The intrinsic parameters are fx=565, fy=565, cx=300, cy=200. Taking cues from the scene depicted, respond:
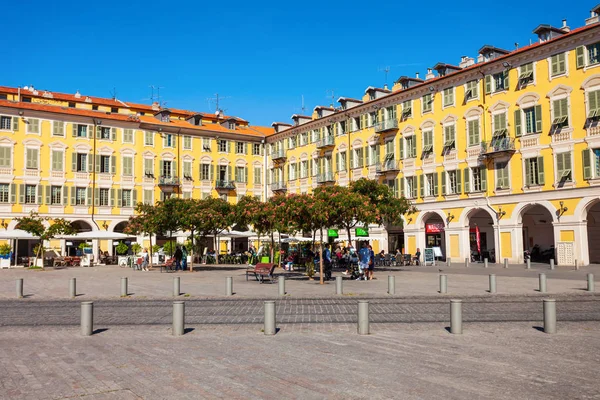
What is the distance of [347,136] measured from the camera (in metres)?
51.7

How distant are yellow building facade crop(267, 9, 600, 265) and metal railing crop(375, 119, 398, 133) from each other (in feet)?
0.35

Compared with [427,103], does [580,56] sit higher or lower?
higher

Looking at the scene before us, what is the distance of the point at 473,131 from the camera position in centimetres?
4025

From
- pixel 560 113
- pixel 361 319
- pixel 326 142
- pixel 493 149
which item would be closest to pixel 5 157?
pixel 326 142

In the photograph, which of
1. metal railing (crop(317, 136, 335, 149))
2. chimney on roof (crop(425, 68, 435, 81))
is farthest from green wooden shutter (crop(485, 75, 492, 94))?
metal railing (crop(317, 136, 335, 149))

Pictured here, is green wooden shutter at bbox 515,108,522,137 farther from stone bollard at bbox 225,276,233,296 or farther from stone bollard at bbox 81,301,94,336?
stone bollard at bbox 81,301,94,336

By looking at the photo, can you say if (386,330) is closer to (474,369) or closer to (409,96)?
(474,369)

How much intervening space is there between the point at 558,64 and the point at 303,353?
3266cm

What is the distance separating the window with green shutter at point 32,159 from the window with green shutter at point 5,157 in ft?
4.32

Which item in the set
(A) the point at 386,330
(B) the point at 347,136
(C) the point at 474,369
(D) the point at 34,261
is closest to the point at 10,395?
(C) the point at 474,369

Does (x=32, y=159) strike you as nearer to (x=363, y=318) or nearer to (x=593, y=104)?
(x=593, y=104)

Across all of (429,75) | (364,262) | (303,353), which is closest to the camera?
(303,353)

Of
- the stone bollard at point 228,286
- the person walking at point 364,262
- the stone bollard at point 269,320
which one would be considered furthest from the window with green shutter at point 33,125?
the stone bollard at point 269,320

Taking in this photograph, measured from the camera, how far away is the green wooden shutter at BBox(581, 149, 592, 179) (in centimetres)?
3319
